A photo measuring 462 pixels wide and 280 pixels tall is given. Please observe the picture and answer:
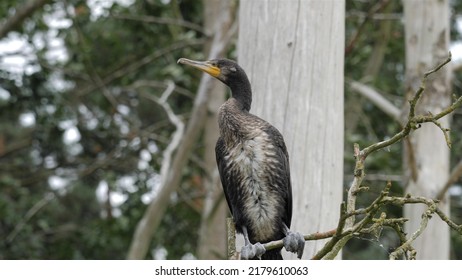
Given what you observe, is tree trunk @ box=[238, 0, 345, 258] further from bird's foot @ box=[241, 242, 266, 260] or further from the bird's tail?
bird's foot @ box=[241, 242, 266, 260]

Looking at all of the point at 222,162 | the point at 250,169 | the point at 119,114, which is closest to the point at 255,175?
the point at 250,169

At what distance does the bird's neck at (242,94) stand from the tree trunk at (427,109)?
185 inches

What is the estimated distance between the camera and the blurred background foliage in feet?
32.7

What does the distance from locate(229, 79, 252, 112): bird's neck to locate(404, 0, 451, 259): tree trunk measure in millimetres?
4700

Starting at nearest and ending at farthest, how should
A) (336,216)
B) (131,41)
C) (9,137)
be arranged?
(336,216), (131,41), (9,137)

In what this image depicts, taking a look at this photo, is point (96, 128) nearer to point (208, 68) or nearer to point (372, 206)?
point (208, 68)

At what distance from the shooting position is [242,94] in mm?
2549

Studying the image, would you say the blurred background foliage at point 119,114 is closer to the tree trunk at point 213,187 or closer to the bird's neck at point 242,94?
the tree trunk at point 213,187

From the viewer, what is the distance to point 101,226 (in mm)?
11070

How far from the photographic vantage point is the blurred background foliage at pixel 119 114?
997 centimetres

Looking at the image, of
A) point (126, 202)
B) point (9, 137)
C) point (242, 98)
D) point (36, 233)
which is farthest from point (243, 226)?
point (9, 137)

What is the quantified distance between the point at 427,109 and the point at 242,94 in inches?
190
